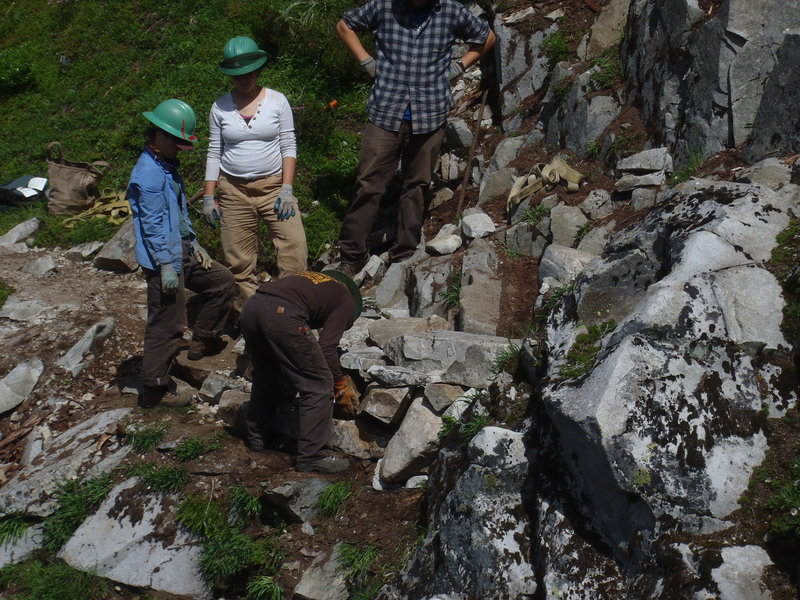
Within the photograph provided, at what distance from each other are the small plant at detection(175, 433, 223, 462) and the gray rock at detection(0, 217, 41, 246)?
4892 millimetres

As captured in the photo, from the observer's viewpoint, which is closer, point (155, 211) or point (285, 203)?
point (155, 211)

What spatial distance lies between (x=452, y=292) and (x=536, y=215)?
104cm

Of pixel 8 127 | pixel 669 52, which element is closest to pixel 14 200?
pixel 8 127

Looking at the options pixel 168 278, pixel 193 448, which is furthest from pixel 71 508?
pixel 168 278

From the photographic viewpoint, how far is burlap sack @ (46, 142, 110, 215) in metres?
9.27

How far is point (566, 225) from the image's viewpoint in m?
6.42

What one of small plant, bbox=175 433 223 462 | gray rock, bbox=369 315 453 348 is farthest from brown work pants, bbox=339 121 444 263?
small plant, bbox=175 433 223 462

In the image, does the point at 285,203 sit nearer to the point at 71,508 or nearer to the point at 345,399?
the point at 345,399

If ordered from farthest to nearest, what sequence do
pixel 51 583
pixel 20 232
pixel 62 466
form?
pixel 20 232 → pixel 62 466 → pixel 51 583

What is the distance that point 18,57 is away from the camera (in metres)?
12.0

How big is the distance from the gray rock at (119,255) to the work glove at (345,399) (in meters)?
3.71

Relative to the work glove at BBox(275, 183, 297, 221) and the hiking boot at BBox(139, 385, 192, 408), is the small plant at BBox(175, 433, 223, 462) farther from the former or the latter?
the work glove at BBox(275, 183, 297, 221)

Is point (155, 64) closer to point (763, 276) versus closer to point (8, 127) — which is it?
point (8, 127)

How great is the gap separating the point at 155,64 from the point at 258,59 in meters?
5.41
